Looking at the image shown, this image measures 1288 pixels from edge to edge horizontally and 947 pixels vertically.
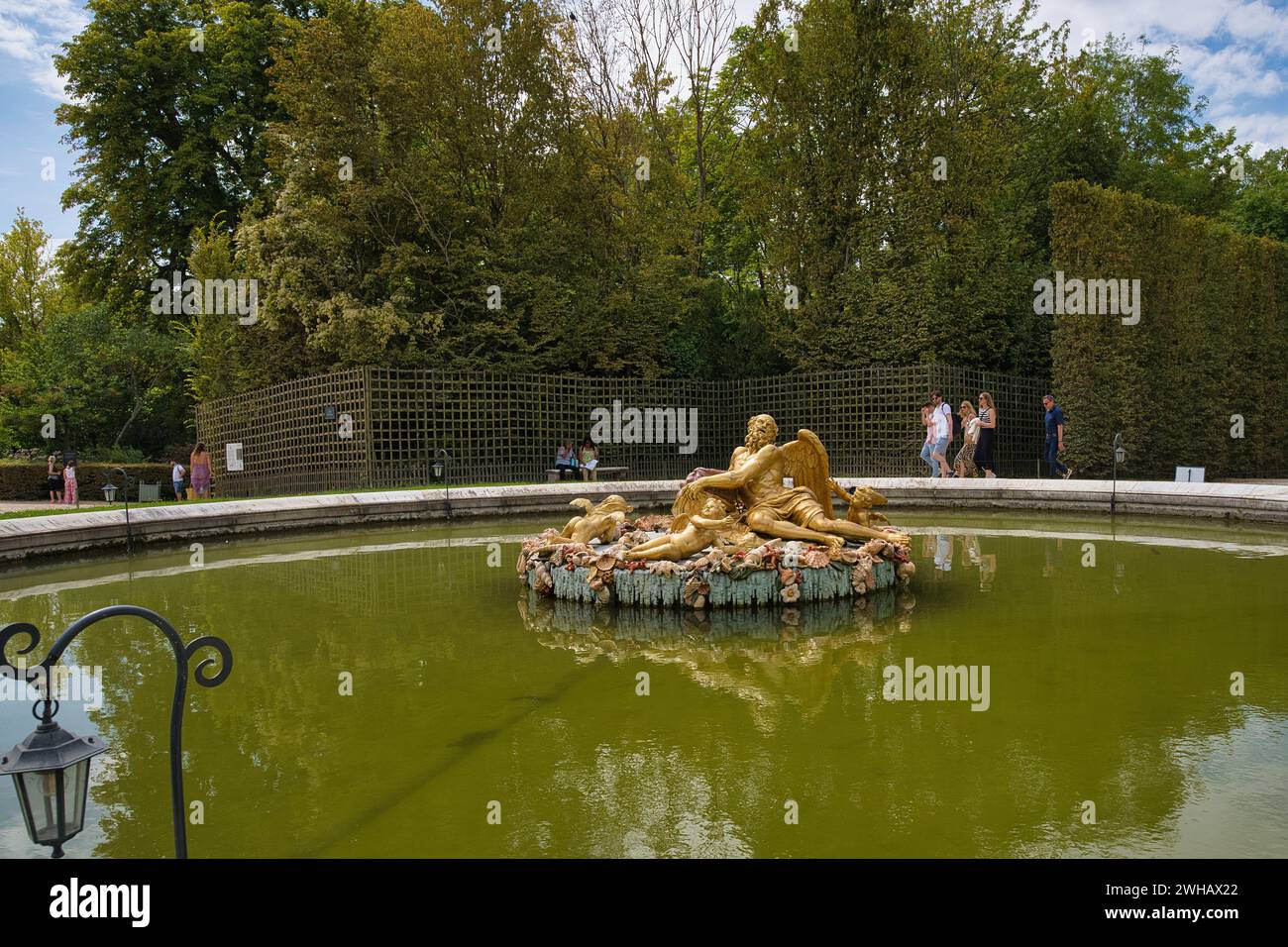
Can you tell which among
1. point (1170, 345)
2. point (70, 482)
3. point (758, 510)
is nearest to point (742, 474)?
point (758, 510)

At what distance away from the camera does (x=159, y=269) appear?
29422 millimetres

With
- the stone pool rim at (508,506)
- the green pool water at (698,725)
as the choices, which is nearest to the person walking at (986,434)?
the stone pool rim at (508,506)

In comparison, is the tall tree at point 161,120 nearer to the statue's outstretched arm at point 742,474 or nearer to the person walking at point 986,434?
the person walking at point 986,434

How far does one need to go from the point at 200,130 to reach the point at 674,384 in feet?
54.9

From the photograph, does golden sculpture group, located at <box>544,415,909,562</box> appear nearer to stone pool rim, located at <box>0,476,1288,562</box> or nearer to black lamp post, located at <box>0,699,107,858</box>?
black lamp post, located at <box>0,699,107,858</box>

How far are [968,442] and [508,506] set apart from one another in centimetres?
782

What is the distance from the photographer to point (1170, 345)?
1914 centimetres

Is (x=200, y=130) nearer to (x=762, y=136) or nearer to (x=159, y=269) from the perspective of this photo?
(x=159, y=269)

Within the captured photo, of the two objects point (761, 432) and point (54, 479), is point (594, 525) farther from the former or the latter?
point (54, 479)

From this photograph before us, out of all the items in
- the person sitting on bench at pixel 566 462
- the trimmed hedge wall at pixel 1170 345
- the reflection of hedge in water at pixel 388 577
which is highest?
the trimmed hedge wall at pixel 1170 345

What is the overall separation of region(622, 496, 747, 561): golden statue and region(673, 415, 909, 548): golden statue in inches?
6.3

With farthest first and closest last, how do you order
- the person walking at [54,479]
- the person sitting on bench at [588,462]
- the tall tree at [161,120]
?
the tall tree at [161,120] → the person walking at [54,479] → the person sitting on bench at [588,462]

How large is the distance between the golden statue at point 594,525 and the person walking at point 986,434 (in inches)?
359

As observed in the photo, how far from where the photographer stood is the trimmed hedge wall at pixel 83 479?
74.5 ft
